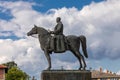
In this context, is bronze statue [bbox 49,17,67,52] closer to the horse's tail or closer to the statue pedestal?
the horse's tail

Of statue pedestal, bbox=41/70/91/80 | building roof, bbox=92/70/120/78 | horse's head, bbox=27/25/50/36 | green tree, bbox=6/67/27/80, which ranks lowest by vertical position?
statue pedestal, bbox=41/70/91/80

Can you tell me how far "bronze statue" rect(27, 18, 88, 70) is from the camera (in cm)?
2717

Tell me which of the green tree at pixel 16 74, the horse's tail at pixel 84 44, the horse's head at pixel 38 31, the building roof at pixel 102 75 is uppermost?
the building roof at pixel 102 75

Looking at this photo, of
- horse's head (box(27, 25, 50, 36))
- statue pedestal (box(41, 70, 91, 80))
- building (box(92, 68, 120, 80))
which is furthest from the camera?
building (box(92, 68, 120, 80))

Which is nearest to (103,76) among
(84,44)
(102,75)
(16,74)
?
(102,75)

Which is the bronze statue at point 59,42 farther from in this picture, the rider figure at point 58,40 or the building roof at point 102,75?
the building roof at point 102,75

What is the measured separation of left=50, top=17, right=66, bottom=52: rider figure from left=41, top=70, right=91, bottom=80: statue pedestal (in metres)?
1.26

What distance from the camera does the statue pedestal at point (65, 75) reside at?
2680 centimetres

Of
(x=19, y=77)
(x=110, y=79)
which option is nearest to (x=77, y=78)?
(x=19, y=77)

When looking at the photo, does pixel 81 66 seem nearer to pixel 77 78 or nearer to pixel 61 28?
pixel 77 78

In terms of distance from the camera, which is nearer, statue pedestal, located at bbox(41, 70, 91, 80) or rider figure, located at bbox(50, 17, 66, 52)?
statue pedestal, located at bbox(41, 70, 91, 80)

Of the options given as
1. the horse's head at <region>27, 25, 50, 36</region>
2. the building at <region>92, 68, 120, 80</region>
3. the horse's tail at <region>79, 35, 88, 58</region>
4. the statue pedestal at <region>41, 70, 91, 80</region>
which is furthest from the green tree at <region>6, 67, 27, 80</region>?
the statue pedestal at <region>41, 70, 91, 80</region>

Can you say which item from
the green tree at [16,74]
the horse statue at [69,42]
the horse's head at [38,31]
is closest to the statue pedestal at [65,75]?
the horse statue at [69,42]

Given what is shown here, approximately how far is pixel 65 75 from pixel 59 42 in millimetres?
1869
